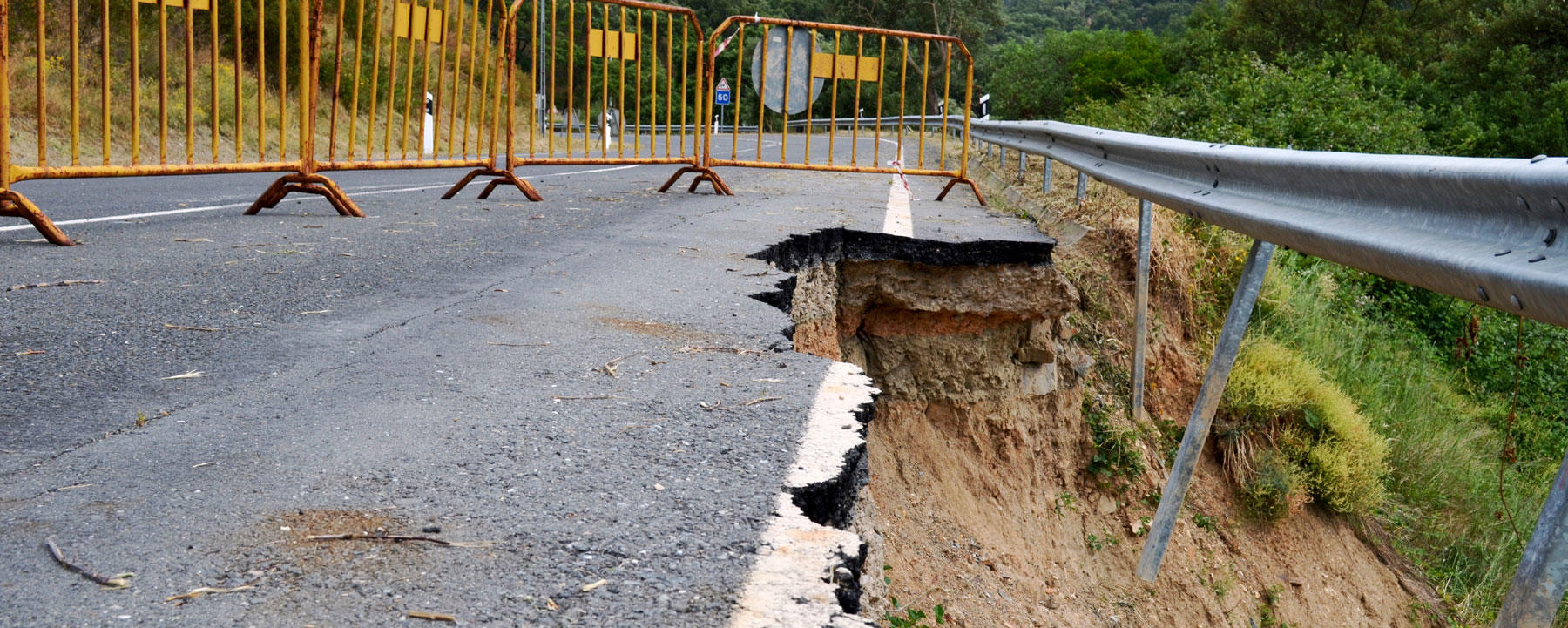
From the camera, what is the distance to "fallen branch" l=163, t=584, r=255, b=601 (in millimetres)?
1916

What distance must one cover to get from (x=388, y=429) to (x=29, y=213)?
415cm

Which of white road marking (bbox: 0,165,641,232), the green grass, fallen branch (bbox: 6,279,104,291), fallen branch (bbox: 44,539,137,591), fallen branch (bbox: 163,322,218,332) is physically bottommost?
the green grass

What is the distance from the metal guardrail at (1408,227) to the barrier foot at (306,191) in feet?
17.3

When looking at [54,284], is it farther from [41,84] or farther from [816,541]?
[816,541]

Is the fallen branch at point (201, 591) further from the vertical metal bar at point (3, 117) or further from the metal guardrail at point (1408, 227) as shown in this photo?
the vertical metal bar at point (3, 117)

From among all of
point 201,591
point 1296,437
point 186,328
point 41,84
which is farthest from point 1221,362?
point 41,84

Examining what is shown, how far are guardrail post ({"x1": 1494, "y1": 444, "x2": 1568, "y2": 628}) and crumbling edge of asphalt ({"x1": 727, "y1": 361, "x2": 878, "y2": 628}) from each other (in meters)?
1.09

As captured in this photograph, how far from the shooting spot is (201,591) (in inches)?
76.4

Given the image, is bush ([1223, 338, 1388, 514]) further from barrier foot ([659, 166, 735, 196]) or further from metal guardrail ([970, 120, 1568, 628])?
barrier foot ([659, 166, 735, 196])

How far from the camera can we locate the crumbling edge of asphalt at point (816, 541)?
1911 millimetres

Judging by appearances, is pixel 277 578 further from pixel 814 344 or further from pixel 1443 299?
pixel 1443 299

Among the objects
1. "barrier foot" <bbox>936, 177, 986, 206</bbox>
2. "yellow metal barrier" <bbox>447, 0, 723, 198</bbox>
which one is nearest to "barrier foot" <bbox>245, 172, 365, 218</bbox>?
"yellow metal barrier" <bbox>447, 0, 723, 198</bbox>

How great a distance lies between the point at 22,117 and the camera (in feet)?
50.1

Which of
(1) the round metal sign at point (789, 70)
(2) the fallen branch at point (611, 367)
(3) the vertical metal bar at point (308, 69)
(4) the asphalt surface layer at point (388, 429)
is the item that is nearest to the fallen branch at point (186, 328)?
(4) the asphalt surface layer at point (388, 429)
